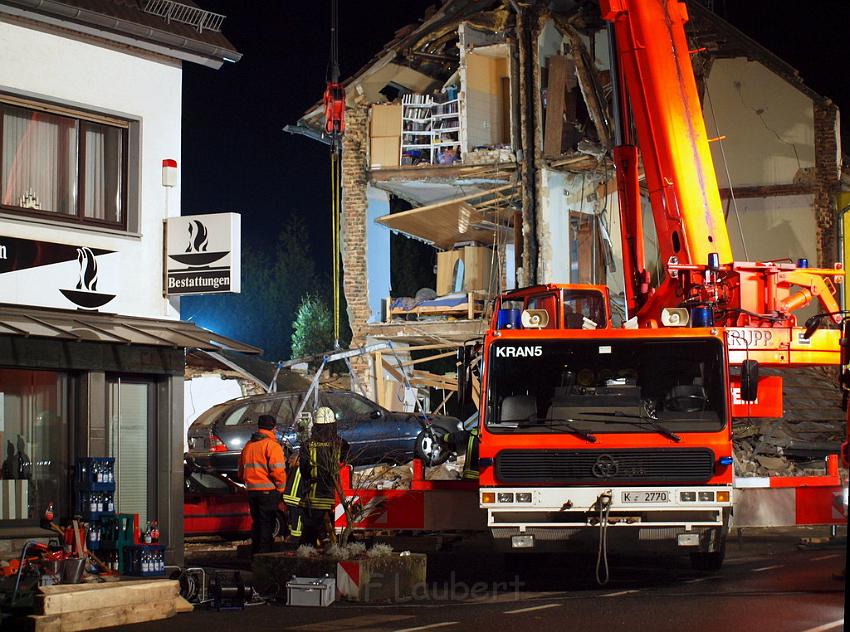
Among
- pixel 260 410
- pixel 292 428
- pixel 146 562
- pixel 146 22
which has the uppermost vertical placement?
pixel 146 22

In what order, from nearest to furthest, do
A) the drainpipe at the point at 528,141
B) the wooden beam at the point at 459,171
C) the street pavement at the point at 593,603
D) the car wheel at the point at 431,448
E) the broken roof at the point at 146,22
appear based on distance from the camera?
the street pavement at the point at 593,603, the broken roof at the point at 146,22, the car wheel at the point at 431,448, the drainpipe at the point at 528,141, the wooden beam at the point at 459,171

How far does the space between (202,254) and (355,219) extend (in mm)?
14931

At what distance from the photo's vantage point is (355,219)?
2995 cm

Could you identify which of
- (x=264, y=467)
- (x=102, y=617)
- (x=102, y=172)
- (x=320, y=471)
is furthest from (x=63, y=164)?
(x=102, y=617)

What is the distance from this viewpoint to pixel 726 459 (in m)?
11.8

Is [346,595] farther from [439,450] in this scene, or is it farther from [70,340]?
[439,450]

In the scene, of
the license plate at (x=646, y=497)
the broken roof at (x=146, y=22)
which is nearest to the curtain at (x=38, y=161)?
the broken roof at (x=146, y=22)

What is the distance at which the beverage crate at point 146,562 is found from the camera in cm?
1289

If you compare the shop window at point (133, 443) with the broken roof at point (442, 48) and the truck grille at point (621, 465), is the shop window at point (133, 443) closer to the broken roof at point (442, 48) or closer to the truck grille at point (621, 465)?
the truck grille at point (621, 465)

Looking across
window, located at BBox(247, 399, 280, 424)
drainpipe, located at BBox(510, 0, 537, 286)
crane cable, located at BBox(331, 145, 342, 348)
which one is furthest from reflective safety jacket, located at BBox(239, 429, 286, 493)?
crane cable, located at BBox(331, 145, 342, 348)

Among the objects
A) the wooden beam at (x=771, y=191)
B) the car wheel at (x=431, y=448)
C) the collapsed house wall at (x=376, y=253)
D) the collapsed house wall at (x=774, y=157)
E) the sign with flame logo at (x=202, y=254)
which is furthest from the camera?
the wooden beam at (x=771, y=191)

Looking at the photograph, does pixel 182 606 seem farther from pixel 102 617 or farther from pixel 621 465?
pixel 621 465

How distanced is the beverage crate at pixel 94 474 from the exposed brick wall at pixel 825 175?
872 inches

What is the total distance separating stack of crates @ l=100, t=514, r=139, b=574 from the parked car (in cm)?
567
